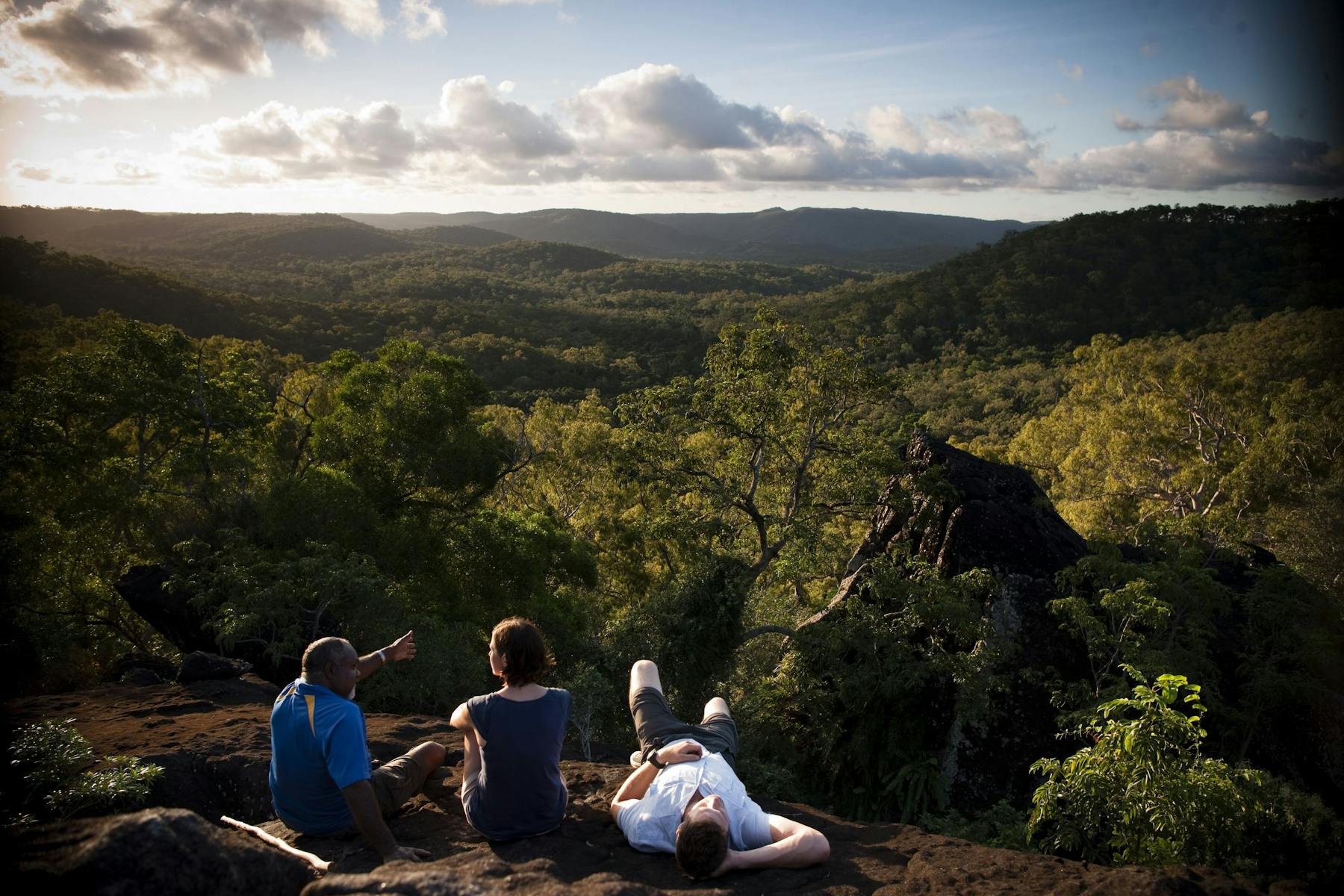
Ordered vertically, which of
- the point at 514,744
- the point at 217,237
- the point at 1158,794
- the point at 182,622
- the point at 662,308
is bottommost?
the point at 182,622

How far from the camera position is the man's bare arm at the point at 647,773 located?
4.45 m

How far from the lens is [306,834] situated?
4129 millimetres

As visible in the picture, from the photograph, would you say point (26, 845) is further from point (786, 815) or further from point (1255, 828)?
point (1255, 828)

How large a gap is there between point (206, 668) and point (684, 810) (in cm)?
640

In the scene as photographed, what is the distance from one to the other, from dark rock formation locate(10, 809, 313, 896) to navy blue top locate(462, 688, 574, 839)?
4.53 ft

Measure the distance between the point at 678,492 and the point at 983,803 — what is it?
7.40 m

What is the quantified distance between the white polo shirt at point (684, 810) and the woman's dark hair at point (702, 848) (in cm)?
26

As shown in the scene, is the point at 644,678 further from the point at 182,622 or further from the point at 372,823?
the point at 182,622

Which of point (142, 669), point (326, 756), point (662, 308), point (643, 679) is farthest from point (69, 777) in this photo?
point (662, 308)

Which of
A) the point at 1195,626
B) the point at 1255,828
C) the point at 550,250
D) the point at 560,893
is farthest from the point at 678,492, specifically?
the point at 550,250

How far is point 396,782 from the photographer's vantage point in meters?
4.52

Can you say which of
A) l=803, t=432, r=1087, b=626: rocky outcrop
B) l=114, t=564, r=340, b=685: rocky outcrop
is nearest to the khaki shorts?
l=114, t=564, r=340, b=685: rocky outcrop

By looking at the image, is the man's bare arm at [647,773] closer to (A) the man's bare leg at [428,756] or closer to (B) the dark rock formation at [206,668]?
(A) the man's bare leg at [428,756]

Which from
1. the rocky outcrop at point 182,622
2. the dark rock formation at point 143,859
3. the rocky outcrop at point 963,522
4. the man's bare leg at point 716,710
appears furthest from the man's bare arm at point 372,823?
the rocky outcrop at point 963,522
